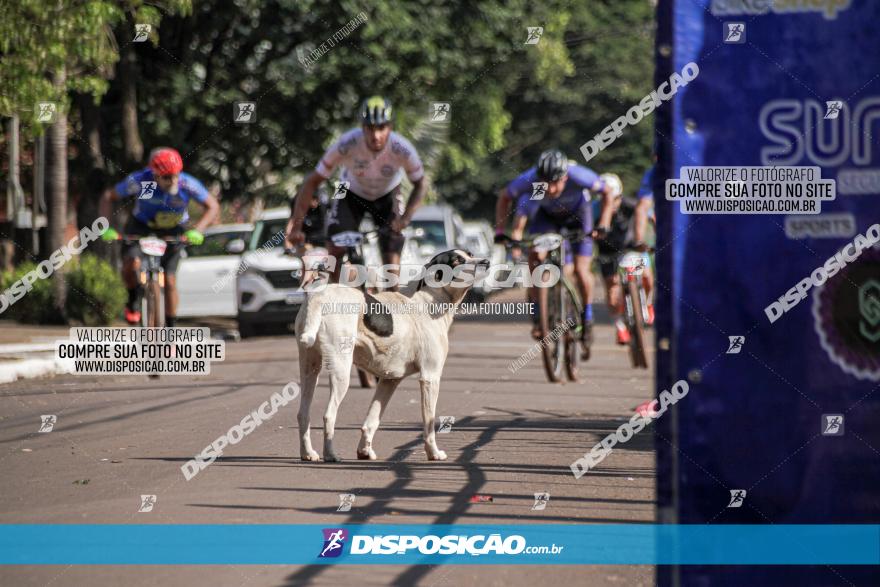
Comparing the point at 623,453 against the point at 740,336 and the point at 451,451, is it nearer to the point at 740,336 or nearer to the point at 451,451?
the point at 451,451

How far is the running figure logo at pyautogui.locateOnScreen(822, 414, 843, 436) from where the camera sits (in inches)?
176

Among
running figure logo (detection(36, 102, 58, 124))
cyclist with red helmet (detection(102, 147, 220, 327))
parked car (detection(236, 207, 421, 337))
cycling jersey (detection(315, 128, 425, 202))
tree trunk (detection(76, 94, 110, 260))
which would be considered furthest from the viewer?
tree trunk (detection(76, 94, 110, 260))

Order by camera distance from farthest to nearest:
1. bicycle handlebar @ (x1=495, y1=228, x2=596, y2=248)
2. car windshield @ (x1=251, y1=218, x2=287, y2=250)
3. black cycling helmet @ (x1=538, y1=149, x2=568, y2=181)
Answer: car windshield @ (x1=251, y1=218, x2=287, y2=250) → bicycle handlebar @ (x1=495, y1=228, x2=596, y2=248) → black cycling helmet @ (x1=538, y1=149, x2=568, y2=181)

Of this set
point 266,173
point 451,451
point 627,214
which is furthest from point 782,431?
point 266,173

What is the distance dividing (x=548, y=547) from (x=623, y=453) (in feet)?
11.3

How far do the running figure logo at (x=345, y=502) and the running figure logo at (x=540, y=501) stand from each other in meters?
0.87

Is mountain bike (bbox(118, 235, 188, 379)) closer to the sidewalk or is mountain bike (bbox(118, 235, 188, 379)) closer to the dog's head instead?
the sidewalk

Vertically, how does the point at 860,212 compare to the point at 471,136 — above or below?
below

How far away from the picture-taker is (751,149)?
440 centimetres

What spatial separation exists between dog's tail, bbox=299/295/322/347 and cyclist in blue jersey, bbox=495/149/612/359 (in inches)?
209

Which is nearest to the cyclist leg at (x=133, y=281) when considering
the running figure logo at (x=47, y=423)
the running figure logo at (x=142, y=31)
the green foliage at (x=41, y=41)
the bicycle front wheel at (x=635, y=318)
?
the running figure logo at (x=47, y=423)

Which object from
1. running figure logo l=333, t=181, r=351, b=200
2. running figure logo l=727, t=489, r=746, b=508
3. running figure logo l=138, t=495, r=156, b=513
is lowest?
running figure logo l=138, t=495, r=156, b=513

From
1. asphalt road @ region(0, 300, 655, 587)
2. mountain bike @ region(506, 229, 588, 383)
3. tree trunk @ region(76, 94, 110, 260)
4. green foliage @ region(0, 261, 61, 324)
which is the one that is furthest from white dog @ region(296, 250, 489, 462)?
tree trunk @ region(76, 94, 110, 260)

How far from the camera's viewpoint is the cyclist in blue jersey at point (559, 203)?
1319cm
